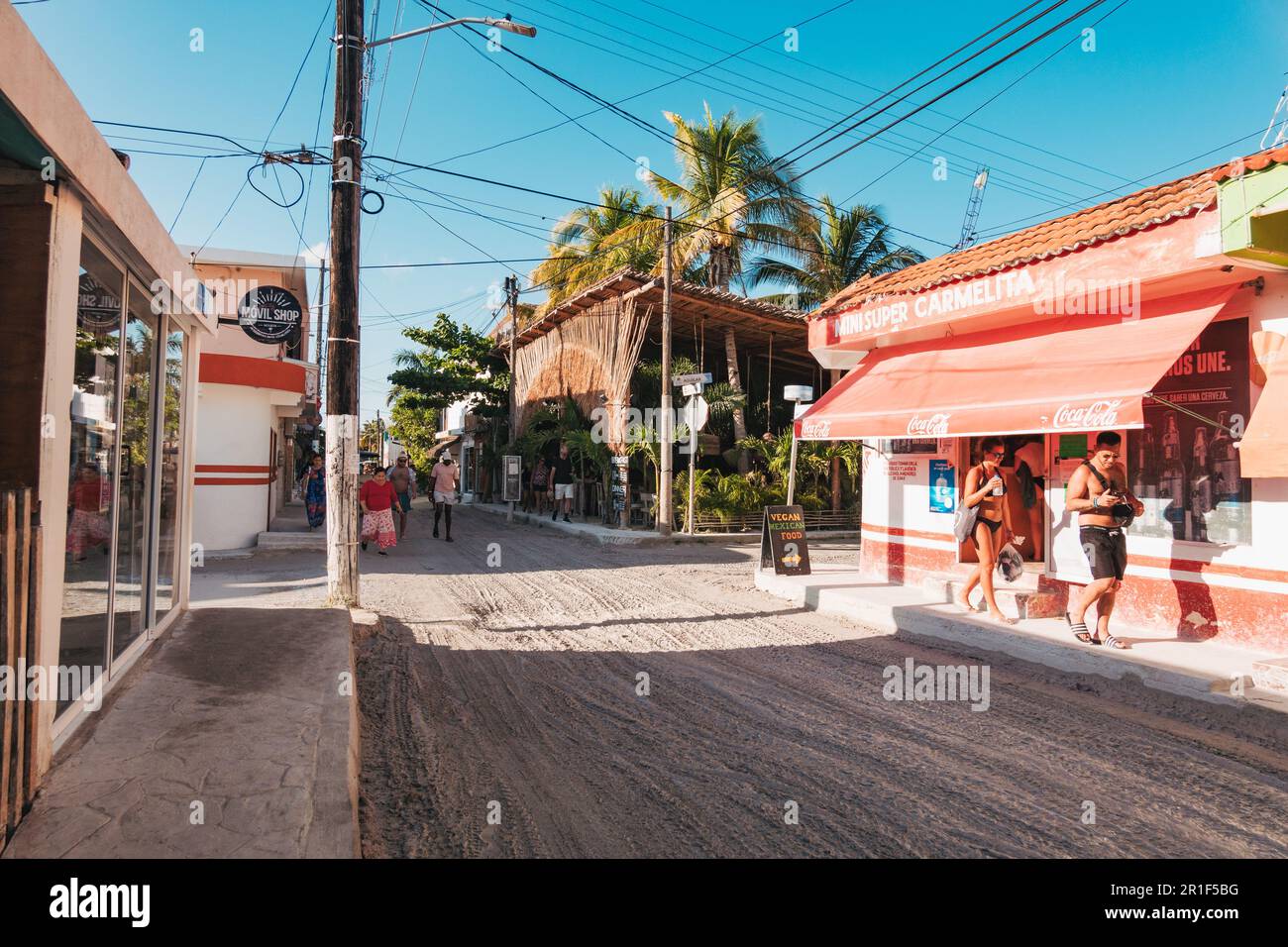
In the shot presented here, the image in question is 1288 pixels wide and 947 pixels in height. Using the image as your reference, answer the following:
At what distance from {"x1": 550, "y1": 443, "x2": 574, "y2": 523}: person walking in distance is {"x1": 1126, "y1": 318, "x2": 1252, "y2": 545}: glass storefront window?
1408cm

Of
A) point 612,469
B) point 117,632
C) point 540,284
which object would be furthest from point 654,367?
point 117,632

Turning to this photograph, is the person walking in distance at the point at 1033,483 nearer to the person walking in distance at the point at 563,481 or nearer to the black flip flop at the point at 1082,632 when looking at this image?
the black flip flop at the point at 1082,632

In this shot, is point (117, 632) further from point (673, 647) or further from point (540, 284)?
point (540, 284)

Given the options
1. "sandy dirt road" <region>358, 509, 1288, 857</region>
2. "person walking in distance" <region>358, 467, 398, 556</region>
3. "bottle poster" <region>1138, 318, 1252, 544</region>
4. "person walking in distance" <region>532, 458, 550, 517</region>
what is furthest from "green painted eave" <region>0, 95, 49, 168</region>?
"person walking in distance" <region>532, 458, 550, 517</region>

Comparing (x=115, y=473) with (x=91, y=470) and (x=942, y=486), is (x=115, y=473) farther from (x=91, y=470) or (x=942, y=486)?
(x=942, y=486)

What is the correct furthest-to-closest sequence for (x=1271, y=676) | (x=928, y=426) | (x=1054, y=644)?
1. (x=928, y=426)
2. (x=1054, y=644)
3. (x=1271, y=676)

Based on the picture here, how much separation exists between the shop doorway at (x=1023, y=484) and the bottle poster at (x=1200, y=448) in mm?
2127

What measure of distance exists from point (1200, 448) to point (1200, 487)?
13.6 inches

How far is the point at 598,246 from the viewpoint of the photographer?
25.2m

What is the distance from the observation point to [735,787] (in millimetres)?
3912

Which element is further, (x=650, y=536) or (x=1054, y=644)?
(x=650, y=536)

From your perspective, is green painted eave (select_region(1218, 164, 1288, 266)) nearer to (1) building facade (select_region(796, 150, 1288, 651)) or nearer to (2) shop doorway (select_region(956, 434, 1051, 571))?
(1) building facade (select_region(796, 150, 1288, 651))

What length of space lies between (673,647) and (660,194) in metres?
19.3

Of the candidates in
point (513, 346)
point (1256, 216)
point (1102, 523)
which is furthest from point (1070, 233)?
point (513, 346)
